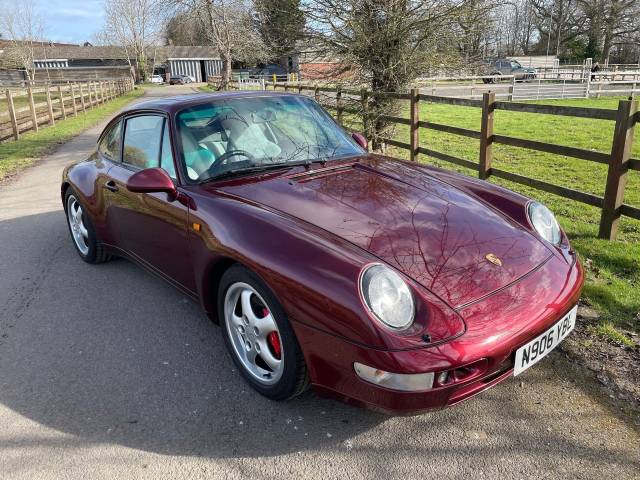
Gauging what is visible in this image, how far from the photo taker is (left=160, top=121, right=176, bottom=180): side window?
340 centimetres

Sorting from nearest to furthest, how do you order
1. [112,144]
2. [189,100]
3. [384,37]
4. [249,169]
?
[249,169] < [189,100] < [112,144] < [384,37]


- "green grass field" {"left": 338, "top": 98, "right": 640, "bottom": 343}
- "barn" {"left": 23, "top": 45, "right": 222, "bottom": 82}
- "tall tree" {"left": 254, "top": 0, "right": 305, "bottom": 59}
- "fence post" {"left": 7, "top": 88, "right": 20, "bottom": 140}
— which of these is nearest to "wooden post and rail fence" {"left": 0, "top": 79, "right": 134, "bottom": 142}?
"fence post" {"left": 7, "top": 88, "right": 20, "bottom": 140}

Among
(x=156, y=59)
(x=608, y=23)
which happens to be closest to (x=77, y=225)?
(x=608, y=23)

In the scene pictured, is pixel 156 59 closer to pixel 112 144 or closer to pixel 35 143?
pixel 35 143

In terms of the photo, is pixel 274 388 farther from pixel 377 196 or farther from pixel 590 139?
pixel 590 139

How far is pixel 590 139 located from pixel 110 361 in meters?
11.3

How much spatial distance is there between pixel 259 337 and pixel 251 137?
1.46 m

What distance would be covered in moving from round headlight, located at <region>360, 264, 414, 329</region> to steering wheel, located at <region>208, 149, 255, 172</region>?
1.48 m

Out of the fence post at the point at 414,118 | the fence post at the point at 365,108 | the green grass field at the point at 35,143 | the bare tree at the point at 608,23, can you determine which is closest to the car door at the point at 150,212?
the fence post at the point at 414,118

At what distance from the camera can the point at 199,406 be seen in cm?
275

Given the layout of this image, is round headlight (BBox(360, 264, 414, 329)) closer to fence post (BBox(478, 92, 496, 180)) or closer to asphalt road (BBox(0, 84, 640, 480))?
asphalt road (BBox(0, 84, 640, 480))

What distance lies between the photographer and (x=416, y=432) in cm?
251

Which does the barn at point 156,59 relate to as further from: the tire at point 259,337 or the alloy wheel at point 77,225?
the tire at point 259,337

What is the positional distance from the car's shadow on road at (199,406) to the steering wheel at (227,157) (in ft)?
3.64
